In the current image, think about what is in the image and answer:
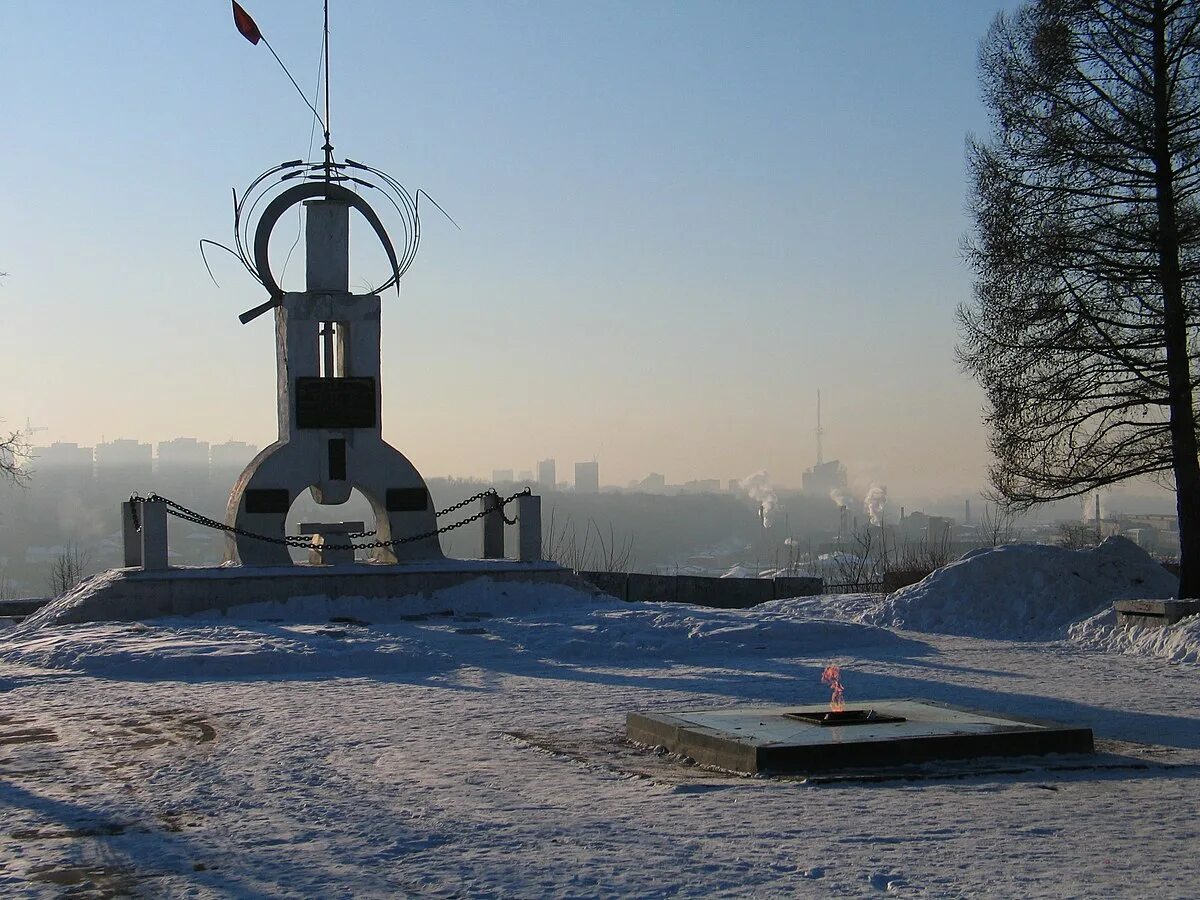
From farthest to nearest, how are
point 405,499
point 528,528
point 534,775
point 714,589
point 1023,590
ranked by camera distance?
point 714,589 < point 405,499 < point 528,528 < point 1023,590 < point 534,775

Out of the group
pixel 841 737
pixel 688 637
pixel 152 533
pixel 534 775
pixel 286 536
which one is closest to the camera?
pixel 534 775

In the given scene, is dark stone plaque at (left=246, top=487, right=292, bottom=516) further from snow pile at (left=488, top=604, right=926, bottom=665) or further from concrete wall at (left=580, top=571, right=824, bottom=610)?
concrete wall at (left=580, top=571, right=824, bottom=610)

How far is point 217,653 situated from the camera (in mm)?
14531

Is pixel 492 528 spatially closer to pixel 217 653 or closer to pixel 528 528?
pixel 528 528

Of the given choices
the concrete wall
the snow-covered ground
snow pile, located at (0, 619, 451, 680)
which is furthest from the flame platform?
the concrete wall

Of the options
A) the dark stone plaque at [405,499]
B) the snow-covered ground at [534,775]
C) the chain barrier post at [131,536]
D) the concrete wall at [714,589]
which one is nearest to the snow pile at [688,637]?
the snow-covered ground at [534,775]

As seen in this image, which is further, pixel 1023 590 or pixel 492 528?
pixel 492 528

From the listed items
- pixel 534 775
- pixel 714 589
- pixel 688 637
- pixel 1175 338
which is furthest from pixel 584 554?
pixel 534 775

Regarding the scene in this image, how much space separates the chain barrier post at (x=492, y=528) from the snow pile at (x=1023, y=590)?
5.72 meters

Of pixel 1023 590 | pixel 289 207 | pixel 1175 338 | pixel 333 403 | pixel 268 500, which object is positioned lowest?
pixel 1023 590

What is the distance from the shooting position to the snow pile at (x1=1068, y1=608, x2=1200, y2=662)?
15398 mm

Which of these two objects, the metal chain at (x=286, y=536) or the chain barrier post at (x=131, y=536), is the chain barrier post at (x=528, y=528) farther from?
the chain barrier post at (x=131, y=536)

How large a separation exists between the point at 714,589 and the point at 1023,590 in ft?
23.0

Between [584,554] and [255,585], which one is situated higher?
[584,554]
